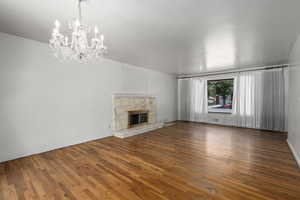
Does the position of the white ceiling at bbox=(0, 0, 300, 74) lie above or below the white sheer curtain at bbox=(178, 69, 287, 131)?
above

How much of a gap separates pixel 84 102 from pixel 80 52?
6.85 ft

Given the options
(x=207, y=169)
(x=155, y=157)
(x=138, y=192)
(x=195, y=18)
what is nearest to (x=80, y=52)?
(x=195, y=18)

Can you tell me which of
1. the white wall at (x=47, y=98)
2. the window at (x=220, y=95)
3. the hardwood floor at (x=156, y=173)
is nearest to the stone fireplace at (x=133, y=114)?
the white wall at (x=47, y=98)

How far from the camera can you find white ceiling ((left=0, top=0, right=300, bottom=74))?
5.73 ft

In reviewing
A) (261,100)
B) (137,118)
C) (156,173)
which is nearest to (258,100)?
(261,100)

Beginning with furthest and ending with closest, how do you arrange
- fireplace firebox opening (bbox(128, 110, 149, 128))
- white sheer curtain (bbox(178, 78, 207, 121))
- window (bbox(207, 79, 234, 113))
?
white sheer curtain (bbox(178, 78, 207, 121)) < window (bbox(207, 79, 234, 113)) < fireplace firebox opening (bbox(128, 110, 149, 128))

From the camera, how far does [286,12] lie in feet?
6.15

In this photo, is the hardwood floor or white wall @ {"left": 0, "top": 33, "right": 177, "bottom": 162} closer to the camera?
the hardwood floor

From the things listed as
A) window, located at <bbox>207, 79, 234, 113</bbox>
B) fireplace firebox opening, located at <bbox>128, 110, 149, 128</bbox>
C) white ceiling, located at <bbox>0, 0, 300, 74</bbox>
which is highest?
white ceiling, located at <bbox>0, 0, 300, 74</bbox>

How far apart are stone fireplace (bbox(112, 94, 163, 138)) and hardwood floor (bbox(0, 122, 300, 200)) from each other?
115 centimetres

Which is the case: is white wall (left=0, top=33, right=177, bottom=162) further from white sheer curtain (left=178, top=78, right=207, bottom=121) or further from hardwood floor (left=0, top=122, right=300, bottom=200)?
white sheer curtain (left=178, top=78, right=207, bottom=121)

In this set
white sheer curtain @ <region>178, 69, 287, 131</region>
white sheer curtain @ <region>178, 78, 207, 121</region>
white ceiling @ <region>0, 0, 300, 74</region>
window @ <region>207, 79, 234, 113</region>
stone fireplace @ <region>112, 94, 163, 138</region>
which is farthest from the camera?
white sheer curtain @ <region>178, 78, 207, 121</region>

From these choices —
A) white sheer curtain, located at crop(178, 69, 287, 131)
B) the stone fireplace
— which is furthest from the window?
the stone fireplace

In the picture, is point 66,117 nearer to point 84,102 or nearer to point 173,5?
point 84,102
